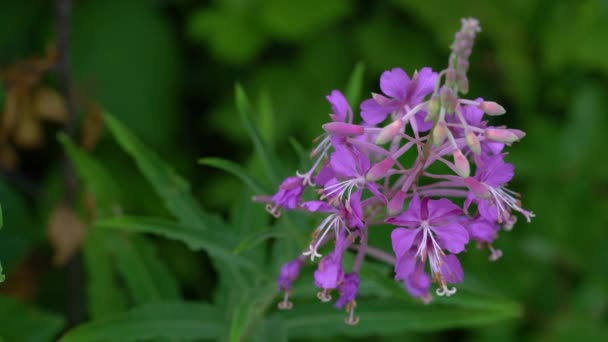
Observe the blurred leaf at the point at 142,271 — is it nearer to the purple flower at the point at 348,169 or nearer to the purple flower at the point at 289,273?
the purple flower at the point at 289,273

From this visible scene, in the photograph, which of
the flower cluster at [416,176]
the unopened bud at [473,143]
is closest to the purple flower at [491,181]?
the flower cluster at [416,176]

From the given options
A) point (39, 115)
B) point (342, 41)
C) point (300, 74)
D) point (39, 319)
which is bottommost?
point (39, 319)

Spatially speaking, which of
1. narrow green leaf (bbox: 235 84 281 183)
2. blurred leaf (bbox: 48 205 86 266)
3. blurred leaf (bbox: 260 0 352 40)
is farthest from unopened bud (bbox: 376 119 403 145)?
blurred leaf (bbox: 260 0 352 40)

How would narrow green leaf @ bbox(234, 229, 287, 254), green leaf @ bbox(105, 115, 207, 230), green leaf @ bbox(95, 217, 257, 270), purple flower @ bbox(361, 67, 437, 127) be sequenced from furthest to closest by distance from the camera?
1. green leaf @ bbox(105, 115, 207, 230)
2. green leaf @ bbox(95, 217, 257, 270)
3. narrow green leaf @ bbox(234, 229, 287, 254)
4. purple flower @ bbox(361, 67, 437, 127)

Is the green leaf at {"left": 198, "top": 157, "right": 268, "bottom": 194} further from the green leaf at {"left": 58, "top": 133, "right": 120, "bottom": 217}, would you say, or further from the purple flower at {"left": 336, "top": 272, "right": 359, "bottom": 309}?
the green leaf at {"left": 58, "top": 133, "right": 120, "bottom": 217}

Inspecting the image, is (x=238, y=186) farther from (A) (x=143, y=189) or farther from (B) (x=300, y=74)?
(B) (x=300, y=74)

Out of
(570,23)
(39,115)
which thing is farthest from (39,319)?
(570,23)
